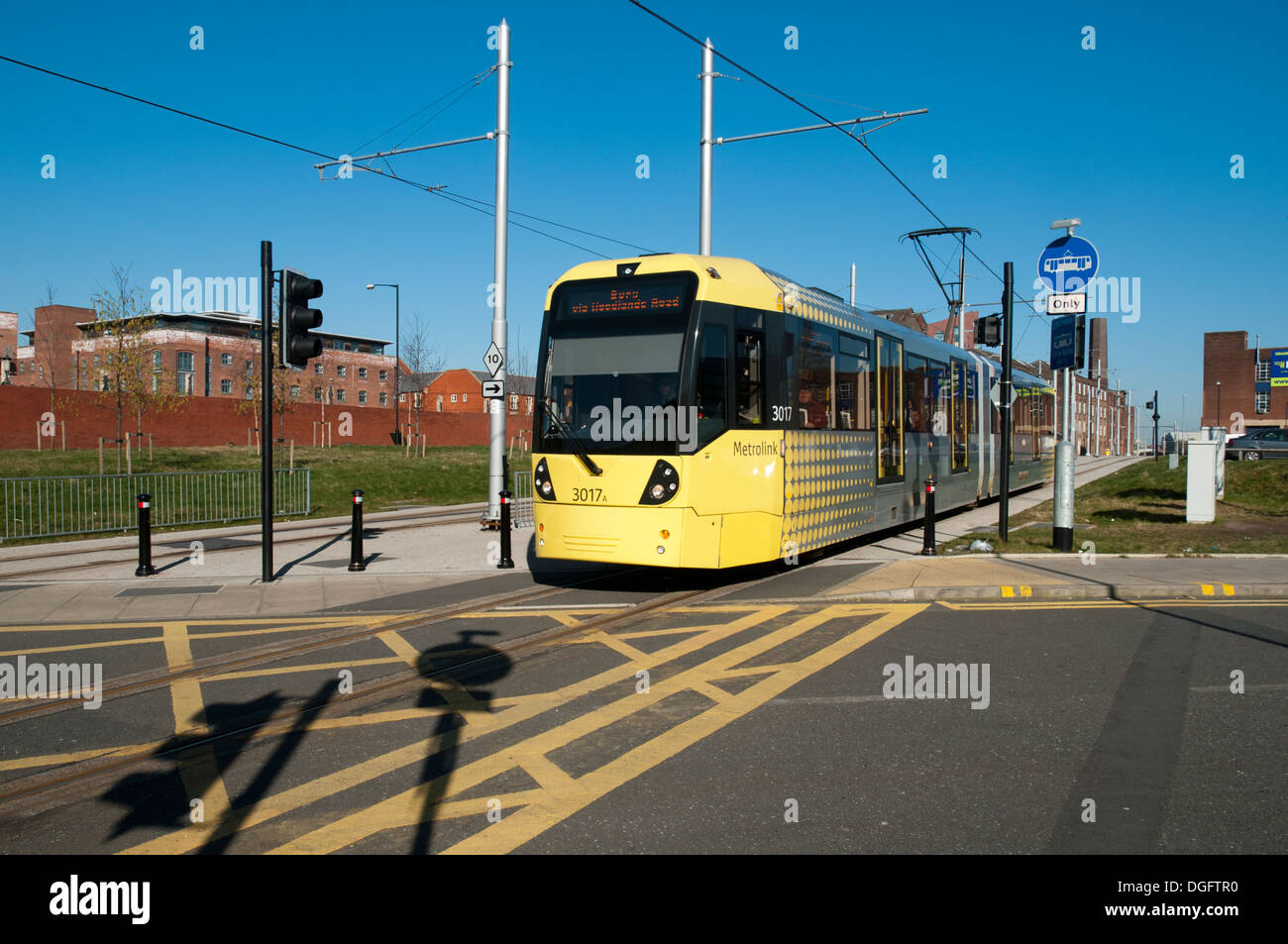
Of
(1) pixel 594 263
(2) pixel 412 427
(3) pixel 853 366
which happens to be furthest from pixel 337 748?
(2) pixel 412 427

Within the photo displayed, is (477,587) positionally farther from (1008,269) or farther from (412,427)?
(412,427)

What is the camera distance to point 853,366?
43.0ft

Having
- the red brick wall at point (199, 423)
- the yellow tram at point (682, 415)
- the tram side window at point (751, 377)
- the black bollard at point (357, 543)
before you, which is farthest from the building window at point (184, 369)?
the tram side window at point (751, 377)

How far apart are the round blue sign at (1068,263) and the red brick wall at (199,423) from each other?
25642mm

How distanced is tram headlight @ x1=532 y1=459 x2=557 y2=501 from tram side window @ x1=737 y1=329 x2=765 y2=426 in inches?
87.8

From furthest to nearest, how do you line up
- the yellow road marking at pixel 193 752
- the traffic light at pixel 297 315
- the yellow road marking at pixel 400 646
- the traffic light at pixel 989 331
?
the traffic light at pixel 989 331, the traffic light at pixel 297 315, the yellow road marking at pixel 400 646, the yellow road marking at pixel 193 752

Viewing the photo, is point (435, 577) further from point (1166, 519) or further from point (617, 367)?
point (1166, 519)

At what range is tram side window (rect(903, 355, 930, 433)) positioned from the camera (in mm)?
15406

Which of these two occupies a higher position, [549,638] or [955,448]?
[955,448]

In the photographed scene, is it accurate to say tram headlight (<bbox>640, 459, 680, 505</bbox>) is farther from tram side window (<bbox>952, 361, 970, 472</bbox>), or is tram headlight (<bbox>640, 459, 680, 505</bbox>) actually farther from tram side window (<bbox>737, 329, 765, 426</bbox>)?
tram side window (<bbox>952, 361, 970, 472</bbox>)

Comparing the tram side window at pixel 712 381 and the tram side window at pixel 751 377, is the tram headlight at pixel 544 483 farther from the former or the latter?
the tram side window at pixel 751 377

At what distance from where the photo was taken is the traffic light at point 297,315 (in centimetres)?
1071
